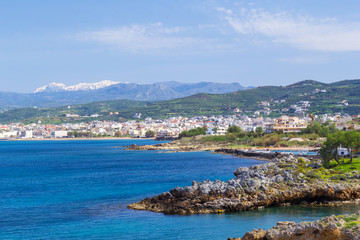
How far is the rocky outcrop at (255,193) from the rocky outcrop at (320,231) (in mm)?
8071

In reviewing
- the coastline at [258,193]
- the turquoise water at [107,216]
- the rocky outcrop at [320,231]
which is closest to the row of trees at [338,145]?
the coastline at [258,193]

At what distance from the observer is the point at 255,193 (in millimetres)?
25250

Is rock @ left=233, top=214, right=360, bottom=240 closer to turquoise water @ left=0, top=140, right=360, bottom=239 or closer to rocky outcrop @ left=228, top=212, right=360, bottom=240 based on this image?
rocky outcrop @ left=228, top=212, right=360, bottom=240

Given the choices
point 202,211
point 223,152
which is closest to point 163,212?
point 202,211

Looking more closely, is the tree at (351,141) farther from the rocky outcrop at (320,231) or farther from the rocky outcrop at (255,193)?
the rocky outcrop at (320,231)

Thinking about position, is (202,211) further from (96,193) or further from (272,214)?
(96,193)

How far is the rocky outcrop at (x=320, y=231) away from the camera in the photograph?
Result: 14.5 meters

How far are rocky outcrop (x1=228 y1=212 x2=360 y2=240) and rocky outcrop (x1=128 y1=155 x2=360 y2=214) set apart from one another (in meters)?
8.07

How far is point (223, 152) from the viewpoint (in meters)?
74.8

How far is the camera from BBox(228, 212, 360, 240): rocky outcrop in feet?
47.7

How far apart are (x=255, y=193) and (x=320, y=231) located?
1039 cm

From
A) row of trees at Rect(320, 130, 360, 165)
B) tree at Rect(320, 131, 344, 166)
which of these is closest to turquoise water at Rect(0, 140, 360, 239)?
tree at Rect(320, 131, 344, 166)

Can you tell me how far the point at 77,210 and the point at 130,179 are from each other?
15032mm

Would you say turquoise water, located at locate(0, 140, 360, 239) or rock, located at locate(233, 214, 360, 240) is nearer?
rock, located at locate(233, 214, 360, 240)
